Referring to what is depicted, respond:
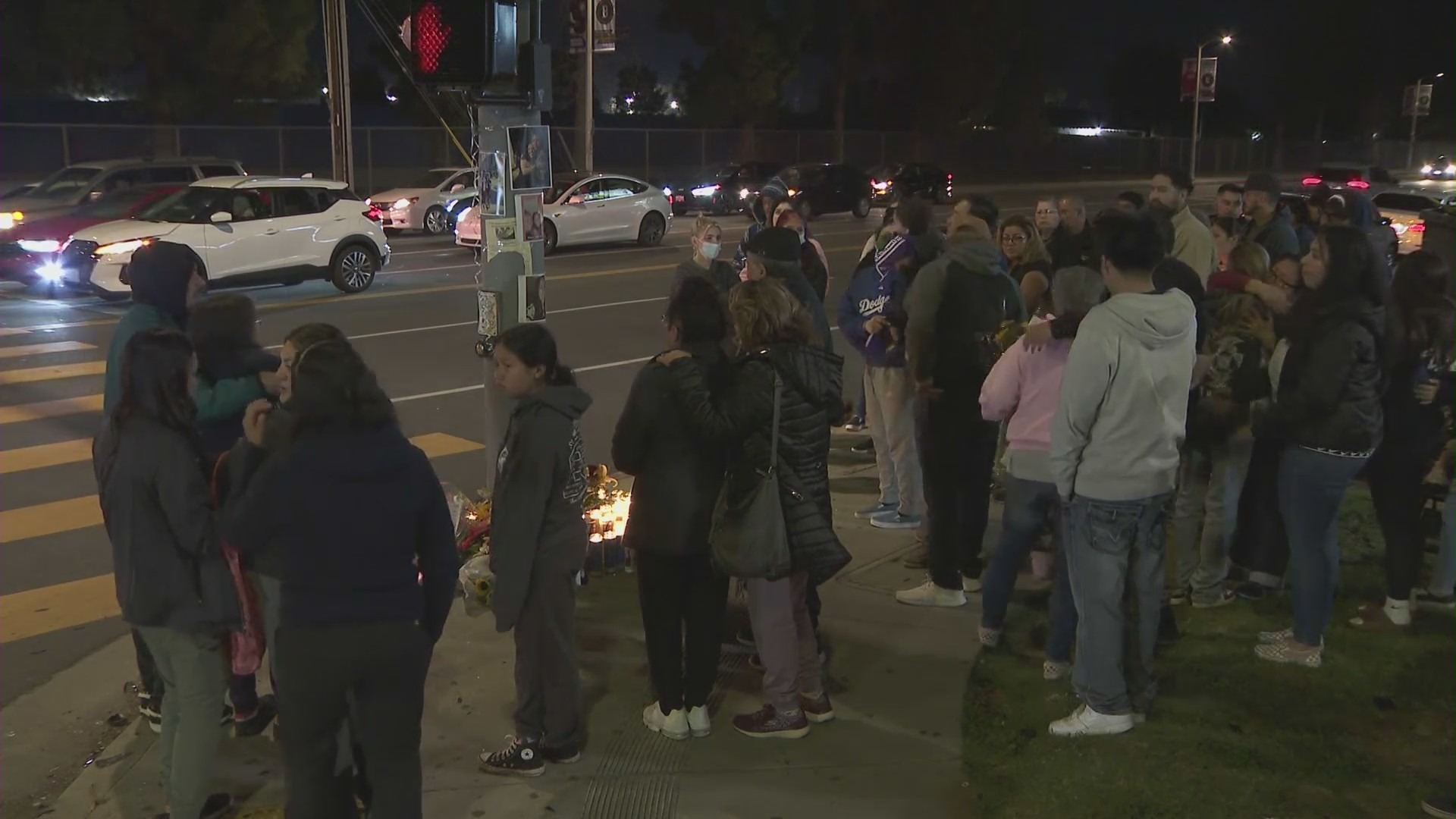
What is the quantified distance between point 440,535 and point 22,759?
2.73 metres

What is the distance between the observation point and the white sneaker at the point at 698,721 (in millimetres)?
5078

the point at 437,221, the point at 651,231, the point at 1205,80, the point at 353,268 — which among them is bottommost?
the point at 353,268

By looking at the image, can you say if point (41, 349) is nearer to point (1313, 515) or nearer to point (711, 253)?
point (711, 253)

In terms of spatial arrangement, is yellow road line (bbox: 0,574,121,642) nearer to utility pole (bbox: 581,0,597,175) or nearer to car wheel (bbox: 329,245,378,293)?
car wheel (bbox: 329,245,378,293)

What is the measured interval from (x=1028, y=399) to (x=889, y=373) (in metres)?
1.91

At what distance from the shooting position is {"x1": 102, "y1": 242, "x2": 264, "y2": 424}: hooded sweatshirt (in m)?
4.77

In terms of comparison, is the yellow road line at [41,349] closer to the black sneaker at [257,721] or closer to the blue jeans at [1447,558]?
the black sneaker at [257,721]

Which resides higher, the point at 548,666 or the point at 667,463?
the point at 667,463

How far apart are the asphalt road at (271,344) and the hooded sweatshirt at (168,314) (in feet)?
6.11

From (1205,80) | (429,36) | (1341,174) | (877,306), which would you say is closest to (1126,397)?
(877,306)

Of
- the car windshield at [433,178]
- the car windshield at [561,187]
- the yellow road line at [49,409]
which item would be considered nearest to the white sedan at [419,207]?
the car windshield at [433,178]

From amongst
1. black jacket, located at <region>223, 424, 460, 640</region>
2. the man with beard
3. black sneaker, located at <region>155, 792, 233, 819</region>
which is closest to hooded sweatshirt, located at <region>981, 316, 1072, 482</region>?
black jacket, located at <region>223, 424, 460, 640</region>

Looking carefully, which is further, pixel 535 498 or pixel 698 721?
pixel 698 721

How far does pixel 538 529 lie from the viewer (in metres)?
4.46
